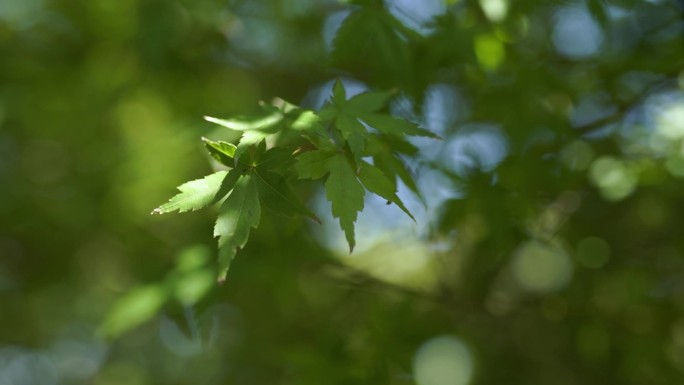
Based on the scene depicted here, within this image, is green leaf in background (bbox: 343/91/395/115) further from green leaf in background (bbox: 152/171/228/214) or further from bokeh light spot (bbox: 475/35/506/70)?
bokeh light spot (bbox: 475/35/506/70)

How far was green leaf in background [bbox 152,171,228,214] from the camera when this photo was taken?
84 cm

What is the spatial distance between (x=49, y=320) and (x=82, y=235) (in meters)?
0.87

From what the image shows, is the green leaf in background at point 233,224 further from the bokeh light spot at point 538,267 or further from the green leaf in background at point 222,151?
the bokeh light spot at point 538,267

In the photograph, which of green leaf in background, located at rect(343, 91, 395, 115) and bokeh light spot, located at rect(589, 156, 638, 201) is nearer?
green leaf in background, located at rect(343, 91, 395, 115)

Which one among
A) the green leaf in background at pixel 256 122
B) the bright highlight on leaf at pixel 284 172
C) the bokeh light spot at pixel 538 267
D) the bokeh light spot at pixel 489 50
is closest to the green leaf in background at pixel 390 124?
the bright highlight on leaf at pixel 284 172

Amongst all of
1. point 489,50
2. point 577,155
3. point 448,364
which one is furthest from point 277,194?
point 448,364

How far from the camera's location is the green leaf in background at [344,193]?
2.76 feet

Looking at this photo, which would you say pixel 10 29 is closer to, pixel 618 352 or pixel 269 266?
pixel 269 266

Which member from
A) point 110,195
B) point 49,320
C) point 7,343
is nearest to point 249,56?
point 110,195

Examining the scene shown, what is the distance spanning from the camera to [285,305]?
1541 millimetres

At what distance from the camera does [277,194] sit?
35.1 inches

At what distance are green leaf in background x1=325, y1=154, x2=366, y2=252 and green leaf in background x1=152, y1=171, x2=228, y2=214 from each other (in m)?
0.13

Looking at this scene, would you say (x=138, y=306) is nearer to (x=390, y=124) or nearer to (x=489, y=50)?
(x=390, y=124)

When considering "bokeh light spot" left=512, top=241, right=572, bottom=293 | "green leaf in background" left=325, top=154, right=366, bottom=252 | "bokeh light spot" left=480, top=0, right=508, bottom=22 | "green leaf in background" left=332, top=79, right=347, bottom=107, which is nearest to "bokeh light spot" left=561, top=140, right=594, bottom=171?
"bokeh light spot" left=480, top=0, right=508, bottom=22
